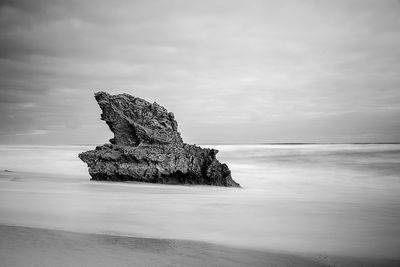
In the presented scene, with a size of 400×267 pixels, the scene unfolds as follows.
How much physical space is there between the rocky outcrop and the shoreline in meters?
7.49

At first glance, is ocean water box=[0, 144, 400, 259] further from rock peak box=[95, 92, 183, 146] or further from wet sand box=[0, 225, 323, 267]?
rock peak box=[95, 92, 183, 146]

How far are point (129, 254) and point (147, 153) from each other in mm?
8440

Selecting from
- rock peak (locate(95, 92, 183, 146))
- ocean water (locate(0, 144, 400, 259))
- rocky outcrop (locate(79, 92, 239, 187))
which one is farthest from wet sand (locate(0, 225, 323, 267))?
rock peak (locate(95, 92, 183, 146))

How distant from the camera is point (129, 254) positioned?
13.8 ft

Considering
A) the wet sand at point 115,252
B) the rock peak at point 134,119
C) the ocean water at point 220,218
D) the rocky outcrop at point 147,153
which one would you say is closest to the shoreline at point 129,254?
the wet sand at point 115,252

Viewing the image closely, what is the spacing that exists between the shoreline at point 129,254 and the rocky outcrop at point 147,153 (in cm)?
749

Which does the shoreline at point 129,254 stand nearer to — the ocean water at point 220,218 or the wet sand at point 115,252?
the wet sand at point 115,252

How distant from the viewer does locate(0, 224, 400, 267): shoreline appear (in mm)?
3852

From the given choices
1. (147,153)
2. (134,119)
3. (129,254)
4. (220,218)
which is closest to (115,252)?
(129,254)

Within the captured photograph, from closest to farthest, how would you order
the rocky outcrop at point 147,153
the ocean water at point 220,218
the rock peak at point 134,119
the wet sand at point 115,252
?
the wet sand at point 115,252
the ocean water at point 220,218
the rocky outcrop at point 147,153
the rock peak at point 134,119

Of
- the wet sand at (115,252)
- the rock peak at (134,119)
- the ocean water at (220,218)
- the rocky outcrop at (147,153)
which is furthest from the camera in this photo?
the rock peak at (134,119)

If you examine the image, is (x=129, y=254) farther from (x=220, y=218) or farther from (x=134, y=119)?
(x=134, y=119)

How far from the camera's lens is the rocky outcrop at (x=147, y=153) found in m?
12.6

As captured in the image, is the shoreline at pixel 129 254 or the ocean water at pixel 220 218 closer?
the shoreline at pixel 129 254
